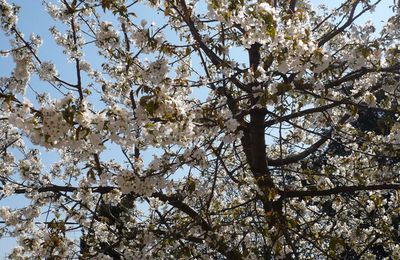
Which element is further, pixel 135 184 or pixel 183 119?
pixel 135 184

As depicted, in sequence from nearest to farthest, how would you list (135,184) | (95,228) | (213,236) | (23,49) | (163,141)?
(163,141) < (135,184) < (213,236) < (23,49) < (95,228)

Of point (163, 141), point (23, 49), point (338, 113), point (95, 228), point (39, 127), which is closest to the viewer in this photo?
point (39, 127)

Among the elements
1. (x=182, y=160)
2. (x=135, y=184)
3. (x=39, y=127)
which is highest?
(x=182, y=160)

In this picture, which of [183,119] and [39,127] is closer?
[39,127]

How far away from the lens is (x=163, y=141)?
12.0 ft

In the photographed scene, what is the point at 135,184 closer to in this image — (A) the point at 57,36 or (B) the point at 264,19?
(B) the point at 264,19

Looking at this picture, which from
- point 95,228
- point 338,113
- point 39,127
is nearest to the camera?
point 39,127

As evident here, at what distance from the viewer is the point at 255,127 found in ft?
19.0

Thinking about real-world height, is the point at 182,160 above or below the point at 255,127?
below

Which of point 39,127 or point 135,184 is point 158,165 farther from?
point 39,127

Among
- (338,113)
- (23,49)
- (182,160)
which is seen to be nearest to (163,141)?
(182,160)

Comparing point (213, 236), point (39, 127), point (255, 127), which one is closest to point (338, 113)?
point (255, 127)

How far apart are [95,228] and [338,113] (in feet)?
14.6

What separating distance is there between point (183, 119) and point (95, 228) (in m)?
4.00
